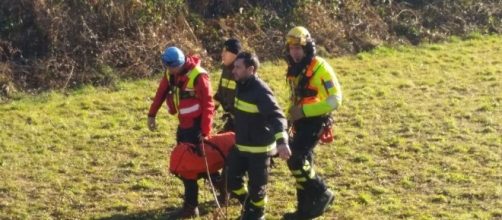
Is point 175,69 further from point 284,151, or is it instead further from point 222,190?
point 284,151

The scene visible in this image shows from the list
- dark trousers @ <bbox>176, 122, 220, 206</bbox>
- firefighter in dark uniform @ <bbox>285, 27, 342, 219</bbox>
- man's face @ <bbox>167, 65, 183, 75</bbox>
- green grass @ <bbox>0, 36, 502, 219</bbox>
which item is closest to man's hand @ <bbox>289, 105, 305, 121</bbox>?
firefighter in dark uniform @ <bbox>285, 27, 342, 219</bbox>

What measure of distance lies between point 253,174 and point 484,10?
1218cm

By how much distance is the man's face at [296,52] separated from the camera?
7.84 meters

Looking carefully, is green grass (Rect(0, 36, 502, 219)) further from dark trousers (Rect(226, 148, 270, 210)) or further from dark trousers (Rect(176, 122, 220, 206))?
dark trousers (Rect(226, 148, 270, 210))

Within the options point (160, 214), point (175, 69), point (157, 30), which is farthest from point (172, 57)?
point (157, 30)

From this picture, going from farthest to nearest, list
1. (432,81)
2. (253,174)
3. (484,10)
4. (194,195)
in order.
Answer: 1. (484,10)
2. (432,81)
3. (194,195)
4. (253,174)

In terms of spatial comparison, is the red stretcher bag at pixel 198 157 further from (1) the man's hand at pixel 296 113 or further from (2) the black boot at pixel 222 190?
(1) the man's hand at pixel 296 113

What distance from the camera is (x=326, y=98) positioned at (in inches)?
307

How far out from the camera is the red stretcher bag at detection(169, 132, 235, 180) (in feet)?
27.0

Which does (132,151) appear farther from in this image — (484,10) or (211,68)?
(484,10)

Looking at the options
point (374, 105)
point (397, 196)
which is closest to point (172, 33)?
point (374, 105)

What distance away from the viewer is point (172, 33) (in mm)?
15078

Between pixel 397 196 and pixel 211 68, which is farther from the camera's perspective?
pixel 211 68

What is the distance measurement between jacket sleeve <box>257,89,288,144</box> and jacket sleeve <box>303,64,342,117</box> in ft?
1.32
